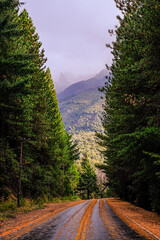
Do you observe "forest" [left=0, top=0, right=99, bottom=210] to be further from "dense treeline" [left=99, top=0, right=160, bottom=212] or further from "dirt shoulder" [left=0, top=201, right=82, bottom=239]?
"dense treeline" [left=99, top=0, right=160, bottom=212]

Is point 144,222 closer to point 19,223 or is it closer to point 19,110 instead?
point 19,223

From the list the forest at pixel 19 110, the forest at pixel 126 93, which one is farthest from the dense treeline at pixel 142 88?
the forest at pixel 19 110

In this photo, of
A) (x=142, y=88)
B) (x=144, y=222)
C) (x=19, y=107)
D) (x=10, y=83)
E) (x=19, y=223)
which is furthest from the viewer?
(x=19, y=107)

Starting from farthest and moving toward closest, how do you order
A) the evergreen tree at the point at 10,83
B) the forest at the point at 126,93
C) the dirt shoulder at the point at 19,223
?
the evergreen tree at the point at 10,83 → the forest at the point at 126,93 → the dirt shoulder at the point at 19,223

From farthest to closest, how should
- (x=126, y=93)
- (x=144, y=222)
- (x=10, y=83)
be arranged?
(x=10, y=83), (x=126, y=93), (x=144, y=222)

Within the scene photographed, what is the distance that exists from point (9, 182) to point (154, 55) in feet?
55.1

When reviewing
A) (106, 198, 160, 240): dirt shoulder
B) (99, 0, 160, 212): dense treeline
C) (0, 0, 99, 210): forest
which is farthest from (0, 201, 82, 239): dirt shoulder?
(99, 0, 160, 212): dense treeline

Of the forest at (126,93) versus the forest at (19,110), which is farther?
the forest at (19,110)

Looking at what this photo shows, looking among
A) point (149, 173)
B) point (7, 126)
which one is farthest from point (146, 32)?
point (7, 126)

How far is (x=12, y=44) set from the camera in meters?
14.9

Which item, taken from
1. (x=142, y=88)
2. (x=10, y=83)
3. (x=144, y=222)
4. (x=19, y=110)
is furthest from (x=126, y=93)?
(x=10, y=83)

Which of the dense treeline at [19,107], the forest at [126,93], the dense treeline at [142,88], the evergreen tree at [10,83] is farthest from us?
the dense treeline at [19,107]

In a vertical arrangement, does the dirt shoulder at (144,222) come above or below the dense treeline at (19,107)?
below

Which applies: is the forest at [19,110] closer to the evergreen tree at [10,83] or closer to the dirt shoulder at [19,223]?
the evergreen tree at [10,83]
